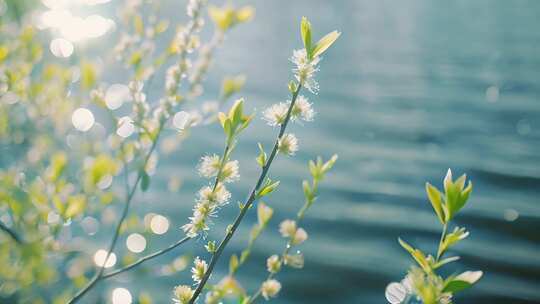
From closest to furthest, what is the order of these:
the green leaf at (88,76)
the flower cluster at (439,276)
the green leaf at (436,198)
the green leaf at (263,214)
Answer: the flower cluster at (439,276)
the green leaf at (436,198)
the green leaf at (263,214)
the green leaf at (88,76)

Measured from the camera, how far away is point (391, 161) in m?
7.45

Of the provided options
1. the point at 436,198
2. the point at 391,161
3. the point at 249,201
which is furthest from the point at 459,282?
the point at 391,161

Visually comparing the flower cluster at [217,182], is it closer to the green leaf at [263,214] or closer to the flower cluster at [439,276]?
the green leaf at [263,214]

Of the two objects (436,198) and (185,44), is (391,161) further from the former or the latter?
(436,198)

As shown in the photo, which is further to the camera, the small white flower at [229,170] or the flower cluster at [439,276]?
the small white flower at [229,170]

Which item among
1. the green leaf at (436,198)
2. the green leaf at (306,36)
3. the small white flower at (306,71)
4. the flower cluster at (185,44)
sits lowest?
the green leaf at (436,198)

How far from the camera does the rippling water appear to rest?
5117mm

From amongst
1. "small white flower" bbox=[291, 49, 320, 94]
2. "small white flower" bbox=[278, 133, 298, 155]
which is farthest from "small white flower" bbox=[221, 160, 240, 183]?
"small white flower" bbox=[291, 49, 320, 94]

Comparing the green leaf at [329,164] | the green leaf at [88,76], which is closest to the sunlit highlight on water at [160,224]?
the green leaf at [88,76]

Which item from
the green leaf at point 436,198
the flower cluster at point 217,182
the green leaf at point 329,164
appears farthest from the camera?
the green leaf at point 329,164

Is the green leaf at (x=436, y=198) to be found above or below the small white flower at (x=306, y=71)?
below

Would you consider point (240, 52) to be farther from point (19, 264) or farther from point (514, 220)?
point (19, 264)

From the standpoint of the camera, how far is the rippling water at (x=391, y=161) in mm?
5117

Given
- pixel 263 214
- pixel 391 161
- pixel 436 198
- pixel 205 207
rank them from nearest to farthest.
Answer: pixel 436 198 → pixel 205 207 → pixel 263 214 → pixel 391 161
